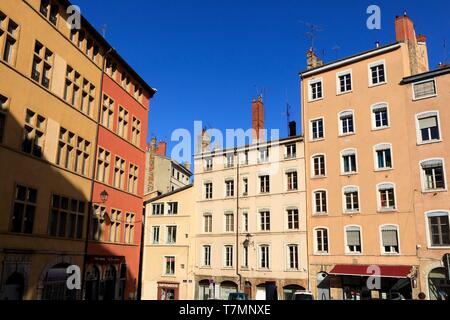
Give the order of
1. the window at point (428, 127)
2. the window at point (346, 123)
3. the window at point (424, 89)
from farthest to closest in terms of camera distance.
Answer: the window at point (346, 123) → the window at point (424, 89) → the window at point (428, 127)

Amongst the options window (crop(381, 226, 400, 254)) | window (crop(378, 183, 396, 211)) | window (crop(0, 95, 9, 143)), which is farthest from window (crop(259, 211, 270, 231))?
window (crop(0, 95, 9, 143))

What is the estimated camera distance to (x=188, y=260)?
40.2 m

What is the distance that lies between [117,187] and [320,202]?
1605 cm

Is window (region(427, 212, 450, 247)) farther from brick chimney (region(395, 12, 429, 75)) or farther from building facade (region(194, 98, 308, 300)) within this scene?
brick chimney (region(395, 12, 429, 75))

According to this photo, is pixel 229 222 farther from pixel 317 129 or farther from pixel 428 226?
pixel 428 226

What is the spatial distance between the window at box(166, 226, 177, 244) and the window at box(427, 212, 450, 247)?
23.1 m

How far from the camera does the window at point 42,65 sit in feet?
67.1

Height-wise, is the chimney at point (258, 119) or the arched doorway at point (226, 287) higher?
the chimney at point (258, 119)

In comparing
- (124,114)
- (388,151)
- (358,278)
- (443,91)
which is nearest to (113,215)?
(124,114)

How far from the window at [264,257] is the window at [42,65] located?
74.6 ft

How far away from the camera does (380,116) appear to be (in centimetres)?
3281

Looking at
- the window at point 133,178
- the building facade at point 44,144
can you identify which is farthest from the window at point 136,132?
the building facade at point 44,144

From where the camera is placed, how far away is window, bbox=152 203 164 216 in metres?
43.1

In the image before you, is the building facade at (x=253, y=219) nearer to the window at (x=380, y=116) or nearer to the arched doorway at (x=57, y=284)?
the window at (x=380, y=116)
